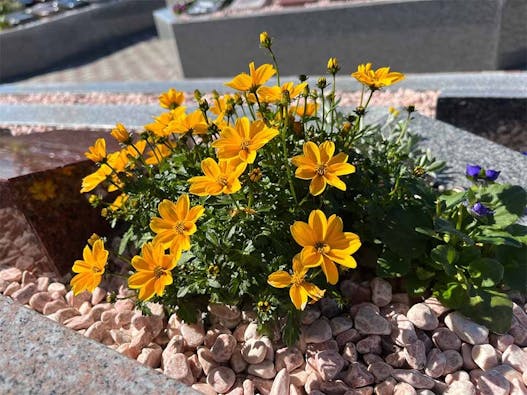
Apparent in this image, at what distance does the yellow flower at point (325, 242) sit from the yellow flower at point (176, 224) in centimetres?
27

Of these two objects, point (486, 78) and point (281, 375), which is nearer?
point (281, 375)

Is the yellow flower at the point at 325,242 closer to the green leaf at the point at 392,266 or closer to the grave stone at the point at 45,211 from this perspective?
the green leaf at the point at 392,266

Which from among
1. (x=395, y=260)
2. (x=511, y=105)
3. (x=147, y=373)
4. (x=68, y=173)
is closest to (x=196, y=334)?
(x=147, y=373)

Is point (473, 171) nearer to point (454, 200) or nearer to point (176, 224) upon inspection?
point (454, 200)

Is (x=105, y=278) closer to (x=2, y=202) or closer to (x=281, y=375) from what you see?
(x=2, y=202)

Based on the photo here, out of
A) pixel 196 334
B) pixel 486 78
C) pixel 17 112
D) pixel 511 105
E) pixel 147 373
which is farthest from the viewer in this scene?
pixel 17 112

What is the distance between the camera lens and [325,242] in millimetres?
1239

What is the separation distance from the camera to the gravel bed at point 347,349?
143 cm

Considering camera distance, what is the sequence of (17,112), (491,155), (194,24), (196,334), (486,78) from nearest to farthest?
(196,334)
(491,155)
(486,78)
(17,112)
(194,24)

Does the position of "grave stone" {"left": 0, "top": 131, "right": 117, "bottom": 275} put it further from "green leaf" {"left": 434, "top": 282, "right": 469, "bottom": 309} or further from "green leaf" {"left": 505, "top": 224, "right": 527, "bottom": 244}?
"green leaf" {"left": 505, "top": 224, "right": 527, "bottom": 244}

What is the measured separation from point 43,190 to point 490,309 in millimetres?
1704

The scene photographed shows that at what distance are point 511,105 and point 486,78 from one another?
937mm

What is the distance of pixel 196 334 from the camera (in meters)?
1.63

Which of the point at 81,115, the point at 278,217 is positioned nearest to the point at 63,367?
the point at 278,217
